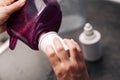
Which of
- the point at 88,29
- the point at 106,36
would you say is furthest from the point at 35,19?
the point at 106,36

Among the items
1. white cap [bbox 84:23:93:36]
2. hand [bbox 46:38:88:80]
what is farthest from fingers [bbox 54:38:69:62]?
white cap [bbox 84:23:93:36]

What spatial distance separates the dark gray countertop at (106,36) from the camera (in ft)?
2.37

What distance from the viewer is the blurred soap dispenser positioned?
0.71m

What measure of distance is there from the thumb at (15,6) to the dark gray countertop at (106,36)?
34cm

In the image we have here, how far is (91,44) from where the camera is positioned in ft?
2.36

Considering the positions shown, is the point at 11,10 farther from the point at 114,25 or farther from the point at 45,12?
the point at 114,25

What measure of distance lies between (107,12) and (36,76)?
362 mm

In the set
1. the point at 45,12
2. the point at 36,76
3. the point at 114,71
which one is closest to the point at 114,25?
the point at 114,71

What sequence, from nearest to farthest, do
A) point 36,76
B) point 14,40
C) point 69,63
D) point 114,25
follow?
point 69,63 < point 14,40 < point 36,76 < point 114,25

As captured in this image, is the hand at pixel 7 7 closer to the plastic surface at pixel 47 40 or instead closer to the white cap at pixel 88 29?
the plastic surface at pixel 47 40

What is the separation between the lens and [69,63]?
1.38ft

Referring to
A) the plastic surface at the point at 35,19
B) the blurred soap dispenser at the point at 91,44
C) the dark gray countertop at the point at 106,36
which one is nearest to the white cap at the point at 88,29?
the blurred soap dispenser at the point at 91,44

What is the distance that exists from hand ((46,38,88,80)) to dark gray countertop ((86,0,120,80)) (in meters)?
0.30

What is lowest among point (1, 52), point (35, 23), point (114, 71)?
point (114, 71)
